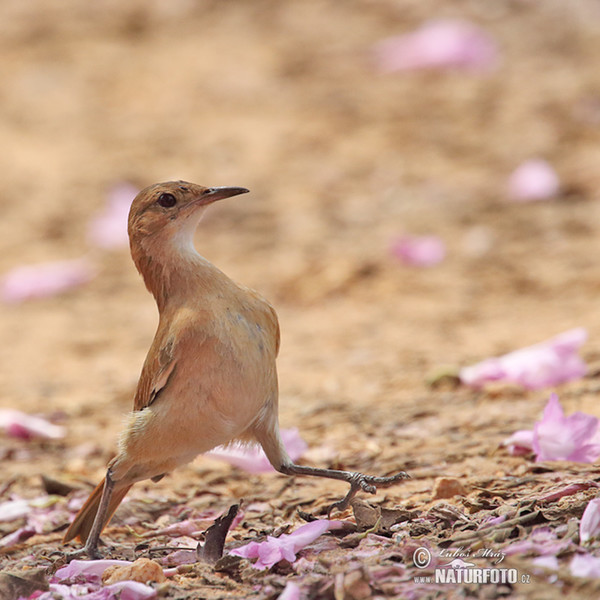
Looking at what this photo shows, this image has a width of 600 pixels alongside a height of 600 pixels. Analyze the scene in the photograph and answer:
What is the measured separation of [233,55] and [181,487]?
702 cm

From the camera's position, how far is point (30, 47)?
34.9 feet

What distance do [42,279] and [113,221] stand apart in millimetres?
812

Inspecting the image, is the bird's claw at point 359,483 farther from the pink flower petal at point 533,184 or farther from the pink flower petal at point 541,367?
the pink flower petal at point 533,184

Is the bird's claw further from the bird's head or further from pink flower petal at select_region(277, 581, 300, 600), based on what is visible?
the bird's head

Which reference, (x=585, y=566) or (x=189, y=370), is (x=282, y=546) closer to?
(x=189, y=370)

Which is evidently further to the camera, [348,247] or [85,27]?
[85,27]

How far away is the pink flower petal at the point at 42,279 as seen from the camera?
23.7 feet

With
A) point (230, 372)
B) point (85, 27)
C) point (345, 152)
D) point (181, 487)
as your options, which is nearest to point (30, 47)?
point (85, 27)

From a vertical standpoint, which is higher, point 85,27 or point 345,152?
point 85,27

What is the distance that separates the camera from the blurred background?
5219 millimetres

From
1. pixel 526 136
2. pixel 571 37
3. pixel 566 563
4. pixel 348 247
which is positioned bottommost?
pixel 566 563

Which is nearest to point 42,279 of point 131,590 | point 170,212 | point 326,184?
point 326,184

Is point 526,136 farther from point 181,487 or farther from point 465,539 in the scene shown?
point 465,539

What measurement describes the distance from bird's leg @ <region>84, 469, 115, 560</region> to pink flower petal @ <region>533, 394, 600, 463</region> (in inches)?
55.4
